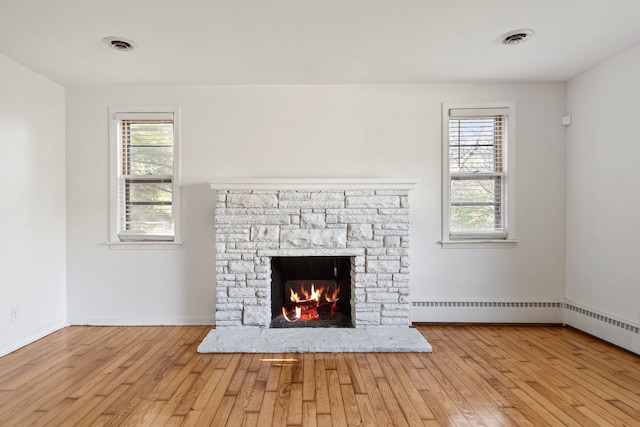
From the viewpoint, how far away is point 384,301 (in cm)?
343

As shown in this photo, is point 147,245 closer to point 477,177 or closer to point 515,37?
point 477,177

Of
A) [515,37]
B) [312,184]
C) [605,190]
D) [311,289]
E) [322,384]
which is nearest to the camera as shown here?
[322,384]

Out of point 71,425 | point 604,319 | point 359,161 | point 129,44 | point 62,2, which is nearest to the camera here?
point 71,425

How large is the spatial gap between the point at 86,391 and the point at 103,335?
119 centimetres

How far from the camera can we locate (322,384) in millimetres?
2404

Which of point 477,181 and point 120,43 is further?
point 477,181

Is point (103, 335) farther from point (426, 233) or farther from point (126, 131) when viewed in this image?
point (426, 233)

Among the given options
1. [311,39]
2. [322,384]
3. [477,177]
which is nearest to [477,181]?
[477,177]

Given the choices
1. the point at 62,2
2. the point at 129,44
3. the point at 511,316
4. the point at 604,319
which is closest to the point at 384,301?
the point at 511,316

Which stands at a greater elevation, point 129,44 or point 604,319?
point 129,44

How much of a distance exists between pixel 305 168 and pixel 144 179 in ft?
5.57

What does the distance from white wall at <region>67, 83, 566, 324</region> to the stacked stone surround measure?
299mm

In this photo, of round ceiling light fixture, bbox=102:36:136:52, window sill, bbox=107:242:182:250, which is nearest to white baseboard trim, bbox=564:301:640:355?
window sill, bbox=107:242:182:250

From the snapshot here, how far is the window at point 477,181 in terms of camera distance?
367cm
